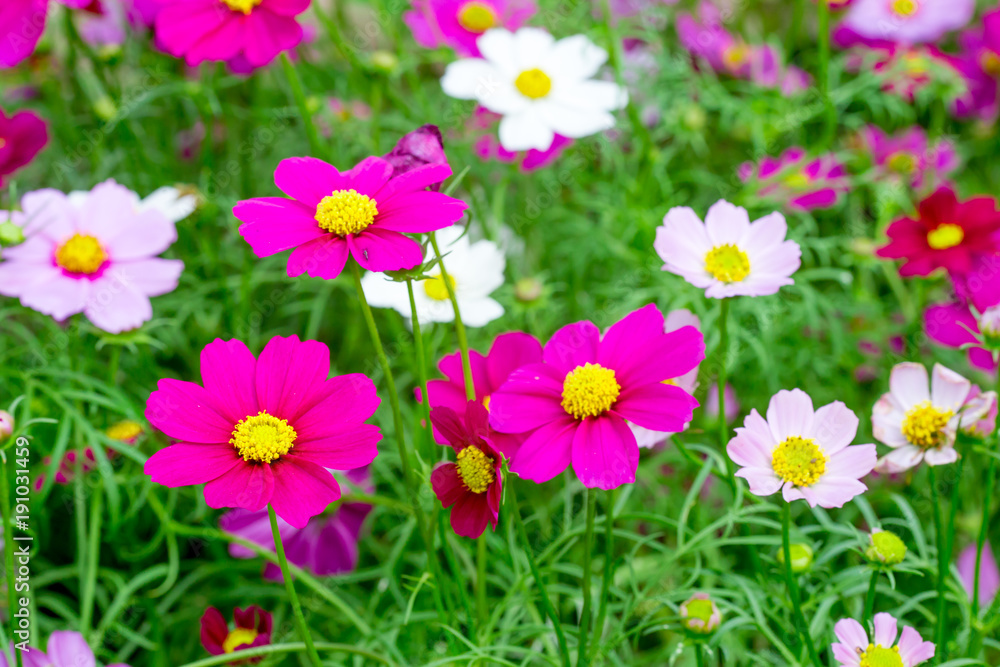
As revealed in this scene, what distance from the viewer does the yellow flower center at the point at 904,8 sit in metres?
1.27

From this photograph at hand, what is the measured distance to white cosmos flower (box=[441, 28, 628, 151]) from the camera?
826 millimetres

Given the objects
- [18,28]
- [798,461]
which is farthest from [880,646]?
[18,28]

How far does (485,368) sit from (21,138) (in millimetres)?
577

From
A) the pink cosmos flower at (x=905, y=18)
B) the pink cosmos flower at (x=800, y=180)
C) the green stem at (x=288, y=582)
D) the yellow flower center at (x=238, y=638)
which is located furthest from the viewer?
the pink cosmos flower at (x=905, y=18)

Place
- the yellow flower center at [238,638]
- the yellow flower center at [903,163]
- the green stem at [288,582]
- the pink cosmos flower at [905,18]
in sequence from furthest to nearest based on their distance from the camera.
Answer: the pink cosmos flower at [905,18] < the yellow flower center at [903,163] < the yellow flower center at [238,638] < the green stem at [288,582]

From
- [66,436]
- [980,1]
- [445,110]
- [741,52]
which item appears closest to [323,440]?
[66,436]

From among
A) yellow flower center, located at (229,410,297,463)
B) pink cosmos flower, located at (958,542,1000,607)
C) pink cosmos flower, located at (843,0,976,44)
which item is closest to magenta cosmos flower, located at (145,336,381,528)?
yellow flower center, located at (229,410,297,463)

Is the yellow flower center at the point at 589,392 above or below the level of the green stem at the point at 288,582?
above

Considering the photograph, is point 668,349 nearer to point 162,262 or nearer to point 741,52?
point 162,262

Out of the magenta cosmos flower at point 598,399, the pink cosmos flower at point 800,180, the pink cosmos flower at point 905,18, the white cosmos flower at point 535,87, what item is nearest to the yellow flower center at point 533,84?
the white cosmos flower at point 535,87

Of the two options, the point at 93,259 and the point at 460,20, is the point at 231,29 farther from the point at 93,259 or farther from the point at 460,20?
the point at 460,20

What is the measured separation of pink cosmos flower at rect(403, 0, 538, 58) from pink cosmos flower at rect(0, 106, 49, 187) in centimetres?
44

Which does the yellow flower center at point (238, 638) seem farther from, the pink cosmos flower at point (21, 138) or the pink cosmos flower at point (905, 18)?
the pink cosmos flower at point (905, 18)

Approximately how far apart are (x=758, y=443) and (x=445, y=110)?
72cm
